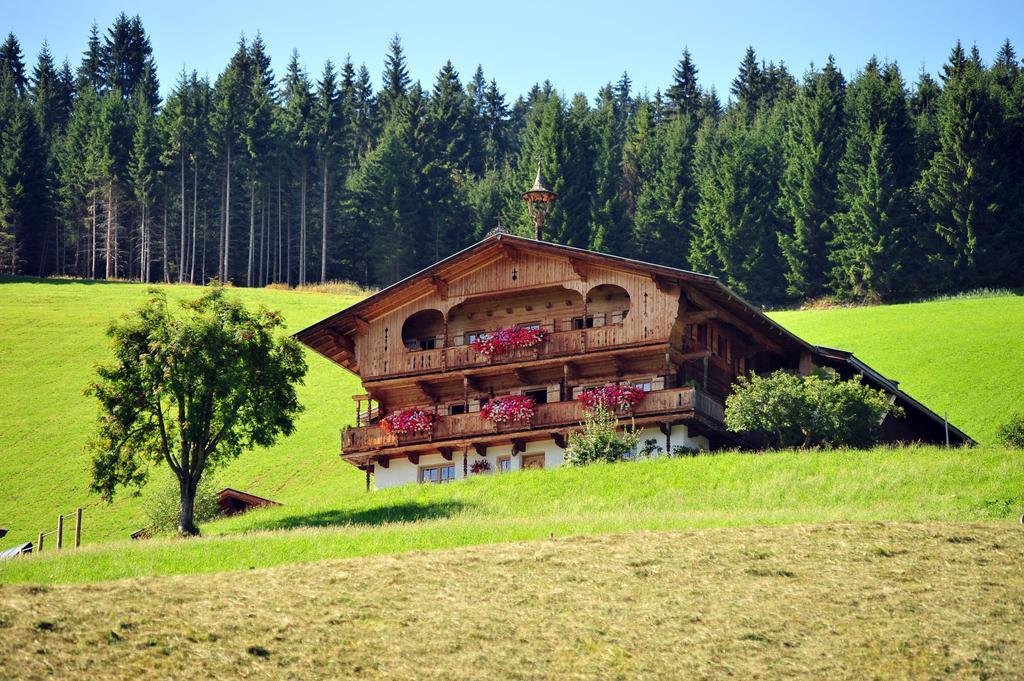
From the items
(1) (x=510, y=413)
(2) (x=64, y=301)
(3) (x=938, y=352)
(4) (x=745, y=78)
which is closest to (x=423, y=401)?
(1) (x=510, y=413)

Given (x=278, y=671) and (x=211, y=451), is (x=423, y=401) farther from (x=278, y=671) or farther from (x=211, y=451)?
(x=278, y=671)

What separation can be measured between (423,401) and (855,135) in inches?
2301

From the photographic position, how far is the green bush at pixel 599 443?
146 ft

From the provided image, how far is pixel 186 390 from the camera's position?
1587 inches

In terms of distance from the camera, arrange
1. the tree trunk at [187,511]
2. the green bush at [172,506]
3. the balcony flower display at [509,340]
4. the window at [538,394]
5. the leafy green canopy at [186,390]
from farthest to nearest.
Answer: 1. the window at [538,394]
2. the balcony flower display at [509,340]
3. the green bush at [172,506]
4. the leafy green canopy at [186,390]
5. the tree trunk at [187,511]

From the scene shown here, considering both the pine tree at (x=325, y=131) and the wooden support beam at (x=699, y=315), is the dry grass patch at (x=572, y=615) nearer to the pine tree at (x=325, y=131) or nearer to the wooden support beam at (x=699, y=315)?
the wooden support beam at (x=699, y=315)

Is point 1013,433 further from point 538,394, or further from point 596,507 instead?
point 596,507

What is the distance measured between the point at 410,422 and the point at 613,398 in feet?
25.9

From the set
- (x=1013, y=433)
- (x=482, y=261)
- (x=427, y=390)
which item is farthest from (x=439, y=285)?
(x=1013, y=433)

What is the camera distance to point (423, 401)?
52.8 metres

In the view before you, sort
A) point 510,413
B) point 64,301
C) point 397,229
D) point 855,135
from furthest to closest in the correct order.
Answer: point 397,229 < point 855,135 < point 64,301 < point 510,413

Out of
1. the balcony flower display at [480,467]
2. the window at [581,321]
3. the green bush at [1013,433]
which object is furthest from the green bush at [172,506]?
the green bush at [1013,433]

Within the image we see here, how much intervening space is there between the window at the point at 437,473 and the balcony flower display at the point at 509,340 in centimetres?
464

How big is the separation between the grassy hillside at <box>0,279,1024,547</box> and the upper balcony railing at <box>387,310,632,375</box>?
5.78 metres
